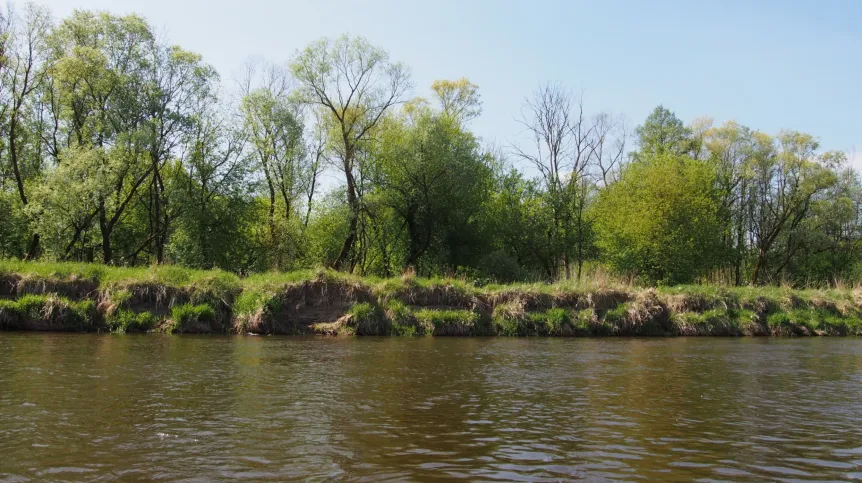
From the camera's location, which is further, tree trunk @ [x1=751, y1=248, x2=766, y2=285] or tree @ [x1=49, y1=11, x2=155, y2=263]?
tree trunk @ [x1=751, y1=248, x2=766, y2=285]

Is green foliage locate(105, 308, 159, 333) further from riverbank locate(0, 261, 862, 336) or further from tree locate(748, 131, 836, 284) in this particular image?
tree locate(748, 131, 836, 284)

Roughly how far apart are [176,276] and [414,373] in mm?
14337

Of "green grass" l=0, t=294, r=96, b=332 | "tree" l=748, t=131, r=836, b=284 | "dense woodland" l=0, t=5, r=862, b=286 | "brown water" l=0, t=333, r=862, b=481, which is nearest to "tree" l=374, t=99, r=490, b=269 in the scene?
"dense woodland" l=0, t=5, r=862, b=286

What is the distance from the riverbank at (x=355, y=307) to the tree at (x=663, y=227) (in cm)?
1090

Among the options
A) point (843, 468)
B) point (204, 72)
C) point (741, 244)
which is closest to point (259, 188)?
point (204, 72)

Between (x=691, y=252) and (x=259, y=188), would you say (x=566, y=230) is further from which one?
(x=259, y=188)

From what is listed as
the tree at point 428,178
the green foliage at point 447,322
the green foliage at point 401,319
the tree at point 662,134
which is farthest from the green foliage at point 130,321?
the tree at point 662,134

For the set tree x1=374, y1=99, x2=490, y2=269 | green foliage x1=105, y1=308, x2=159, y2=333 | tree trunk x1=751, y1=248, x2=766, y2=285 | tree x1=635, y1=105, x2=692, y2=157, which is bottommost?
green foliage x1=105, y1=308, x2=159, y2=333

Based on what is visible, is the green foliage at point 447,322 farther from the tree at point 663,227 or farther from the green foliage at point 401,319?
the tree at point 663,227

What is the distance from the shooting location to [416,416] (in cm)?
849

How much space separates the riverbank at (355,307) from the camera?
70.3 feet

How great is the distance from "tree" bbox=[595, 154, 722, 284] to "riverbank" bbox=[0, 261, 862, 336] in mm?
10905

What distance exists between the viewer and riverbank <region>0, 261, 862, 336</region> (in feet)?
70.3

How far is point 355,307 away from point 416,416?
14.3 meters
